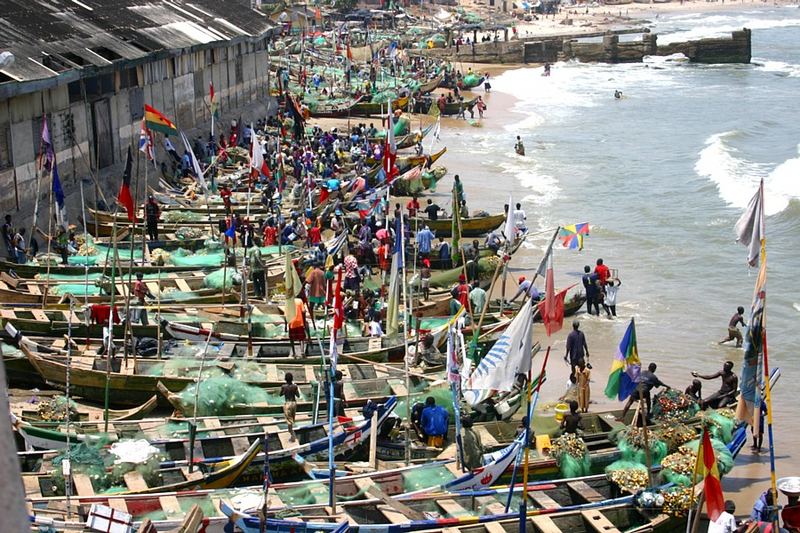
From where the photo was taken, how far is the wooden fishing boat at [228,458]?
13.6 m

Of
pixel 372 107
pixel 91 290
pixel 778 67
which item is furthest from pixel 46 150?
pixel 778 67

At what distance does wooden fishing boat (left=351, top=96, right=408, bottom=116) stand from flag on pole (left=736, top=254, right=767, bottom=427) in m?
42.8

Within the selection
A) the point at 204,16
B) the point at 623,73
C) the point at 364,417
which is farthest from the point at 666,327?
the point at 623,73

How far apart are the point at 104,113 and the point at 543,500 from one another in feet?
→ 75.4

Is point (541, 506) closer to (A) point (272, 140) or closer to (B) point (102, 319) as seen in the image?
(B) point (102, 319)

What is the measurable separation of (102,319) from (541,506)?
9564 mm

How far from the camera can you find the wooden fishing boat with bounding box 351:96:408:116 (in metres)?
54.8

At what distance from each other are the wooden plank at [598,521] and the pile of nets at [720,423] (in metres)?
2.81

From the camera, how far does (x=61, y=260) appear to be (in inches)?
995

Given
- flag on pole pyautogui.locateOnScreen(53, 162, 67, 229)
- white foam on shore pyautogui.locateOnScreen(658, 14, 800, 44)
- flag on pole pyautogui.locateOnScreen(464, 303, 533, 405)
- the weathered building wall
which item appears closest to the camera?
flag on pole pyautogui.locateOnScreen(464, 303, 533, 405)

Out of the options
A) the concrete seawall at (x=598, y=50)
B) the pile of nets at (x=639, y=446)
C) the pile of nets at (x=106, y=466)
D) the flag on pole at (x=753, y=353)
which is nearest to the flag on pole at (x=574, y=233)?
the pile of nets at (x=639, y=446)

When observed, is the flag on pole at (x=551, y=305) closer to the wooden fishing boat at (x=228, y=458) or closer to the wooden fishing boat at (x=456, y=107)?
the wooden fishing boat at (x=228, y=458)

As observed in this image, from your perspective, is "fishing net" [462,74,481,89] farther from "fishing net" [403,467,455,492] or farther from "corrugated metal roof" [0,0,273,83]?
"fishing net" [403,467,455,492]

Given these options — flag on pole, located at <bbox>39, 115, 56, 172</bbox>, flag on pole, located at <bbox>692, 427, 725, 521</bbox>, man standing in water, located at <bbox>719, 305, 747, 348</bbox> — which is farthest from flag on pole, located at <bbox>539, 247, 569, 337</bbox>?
flag on pole, located at <bbox>39, 115, 56, 172</bbox>
